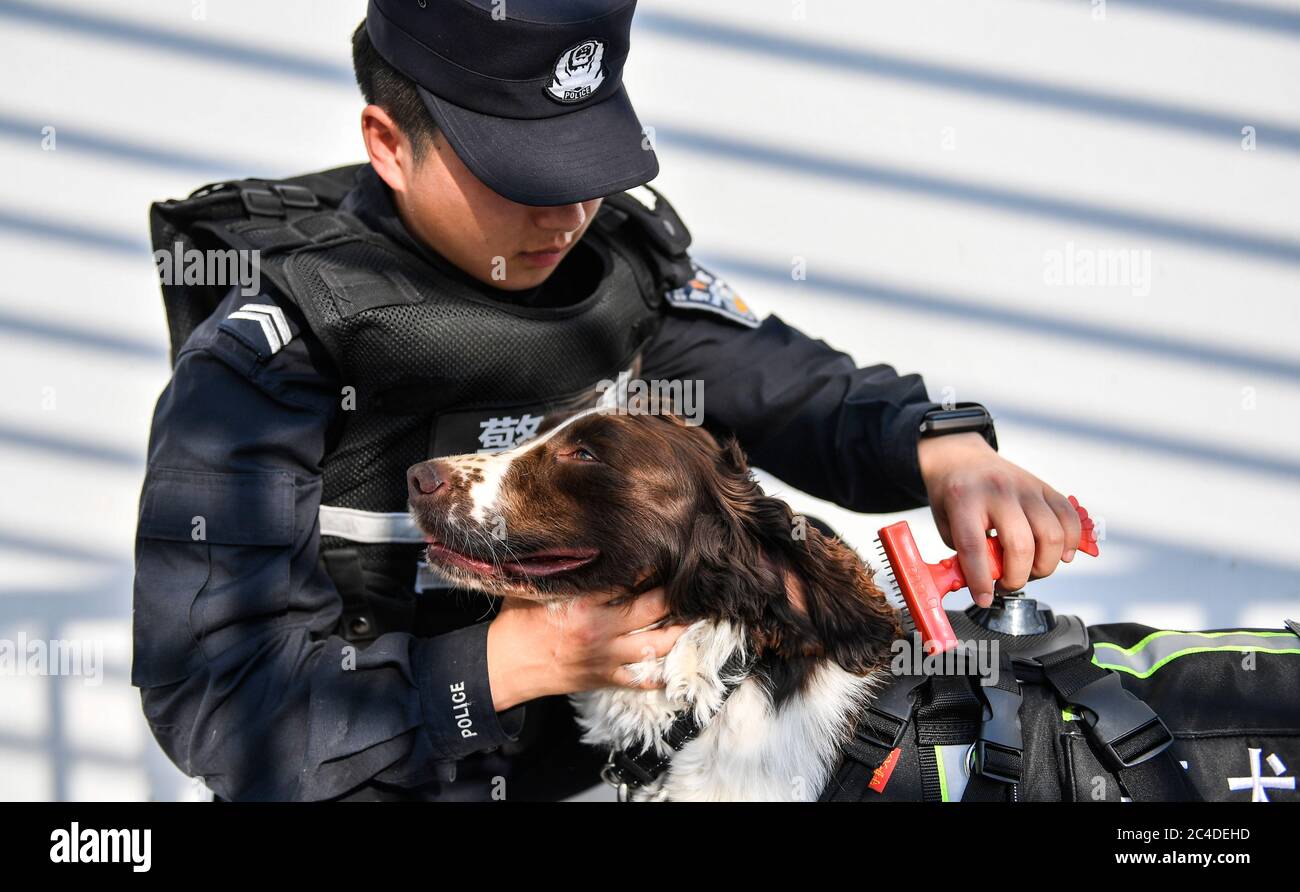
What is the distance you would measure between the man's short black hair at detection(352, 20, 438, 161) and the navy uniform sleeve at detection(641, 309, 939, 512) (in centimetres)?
80

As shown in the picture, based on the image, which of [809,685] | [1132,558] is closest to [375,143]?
[809,685]

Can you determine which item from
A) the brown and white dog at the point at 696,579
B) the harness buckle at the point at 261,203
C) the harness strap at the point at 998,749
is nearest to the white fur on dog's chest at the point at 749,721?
the brown and white dog at the point at 696,579

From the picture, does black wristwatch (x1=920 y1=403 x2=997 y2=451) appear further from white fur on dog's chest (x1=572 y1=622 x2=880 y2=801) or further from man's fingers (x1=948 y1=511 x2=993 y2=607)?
white fur on dog's chest (x1=572 y1=622 x2=880 y2=801)

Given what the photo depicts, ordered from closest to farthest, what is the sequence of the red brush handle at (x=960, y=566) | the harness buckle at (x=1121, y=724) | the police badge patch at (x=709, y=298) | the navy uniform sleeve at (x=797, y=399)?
the harness buckle at (x=1121, y=724) → the red brush handle at (x=960, y=566) → the navy uniform sleeve at (x=797, y=399) → the police badge patch at (x=709, y=298)

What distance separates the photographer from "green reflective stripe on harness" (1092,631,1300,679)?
2.11m

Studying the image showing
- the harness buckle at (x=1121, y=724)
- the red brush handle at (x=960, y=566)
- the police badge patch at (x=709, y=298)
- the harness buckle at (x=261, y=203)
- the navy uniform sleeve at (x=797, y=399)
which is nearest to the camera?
the harness buckle at (x=1121, y=724)

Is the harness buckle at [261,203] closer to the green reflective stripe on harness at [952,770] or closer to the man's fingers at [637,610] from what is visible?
the man's fingers at [637,610]

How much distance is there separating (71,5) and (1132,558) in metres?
3.61

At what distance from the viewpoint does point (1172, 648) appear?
7.02 ft

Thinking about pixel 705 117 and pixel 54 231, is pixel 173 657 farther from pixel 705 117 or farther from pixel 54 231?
pixel 705 117

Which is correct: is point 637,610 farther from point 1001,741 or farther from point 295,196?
point 295,196

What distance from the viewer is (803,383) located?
2.64 metres

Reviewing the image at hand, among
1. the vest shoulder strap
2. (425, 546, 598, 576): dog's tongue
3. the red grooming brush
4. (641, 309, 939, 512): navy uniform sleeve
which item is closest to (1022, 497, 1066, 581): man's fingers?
the red grooming brush

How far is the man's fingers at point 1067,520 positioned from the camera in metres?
2.05
